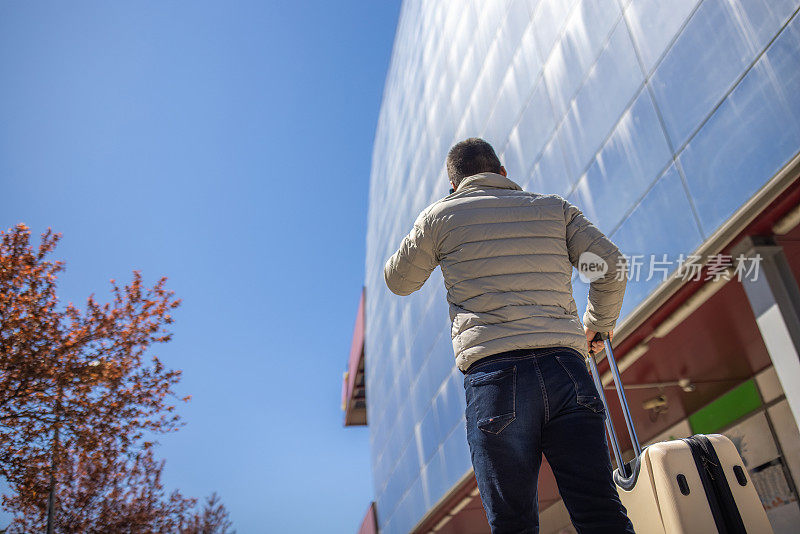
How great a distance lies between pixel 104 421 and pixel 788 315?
11476mm

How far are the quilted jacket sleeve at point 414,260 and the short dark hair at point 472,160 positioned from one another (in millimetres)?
261

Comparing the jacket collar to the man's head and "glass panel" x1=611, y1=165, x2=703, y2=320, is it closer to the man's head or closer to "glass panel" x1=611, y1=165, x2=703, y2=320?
the man's head

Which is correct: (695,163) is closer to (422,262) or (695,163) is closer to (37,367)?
(422,262)

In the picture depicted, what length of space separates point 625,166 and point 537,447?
13.4 ft

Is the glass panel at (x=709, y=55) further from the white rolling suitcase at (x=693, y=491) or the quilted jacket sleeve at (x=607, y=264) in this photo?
the white rolling suitcase at (x=693, y=491)

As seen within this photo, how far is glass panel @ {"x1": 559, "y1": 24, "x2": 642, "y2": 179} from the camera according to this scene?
5.36m

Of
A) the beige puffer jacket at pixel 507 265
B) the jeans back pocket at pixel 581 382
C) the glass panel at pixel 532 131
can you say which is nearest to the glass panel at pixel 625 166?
the glass panel at pixel 532 131

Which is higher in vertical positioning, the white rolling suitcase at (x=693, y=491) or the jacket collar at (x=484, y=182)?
the jacket collar at (x=484, y=182)

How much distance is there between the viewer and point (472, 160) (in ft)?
7.93

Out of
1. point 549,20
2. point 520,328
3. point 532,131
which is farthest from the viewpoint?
point 532,131

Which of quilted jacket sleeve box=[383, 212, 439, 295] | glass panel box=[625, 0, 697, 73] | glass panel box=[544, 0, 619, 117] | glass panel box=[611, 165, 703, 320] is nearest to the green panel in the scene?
glass panel box=[611, 165, 703, 320]

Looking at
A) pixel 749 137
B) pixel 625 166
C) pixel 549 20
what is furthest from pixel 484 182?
pixel 549 20

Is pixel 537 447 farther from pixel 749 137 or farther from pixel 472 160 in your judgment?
pixel 749 137

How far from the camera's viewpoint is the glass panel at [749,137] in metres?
3.61
